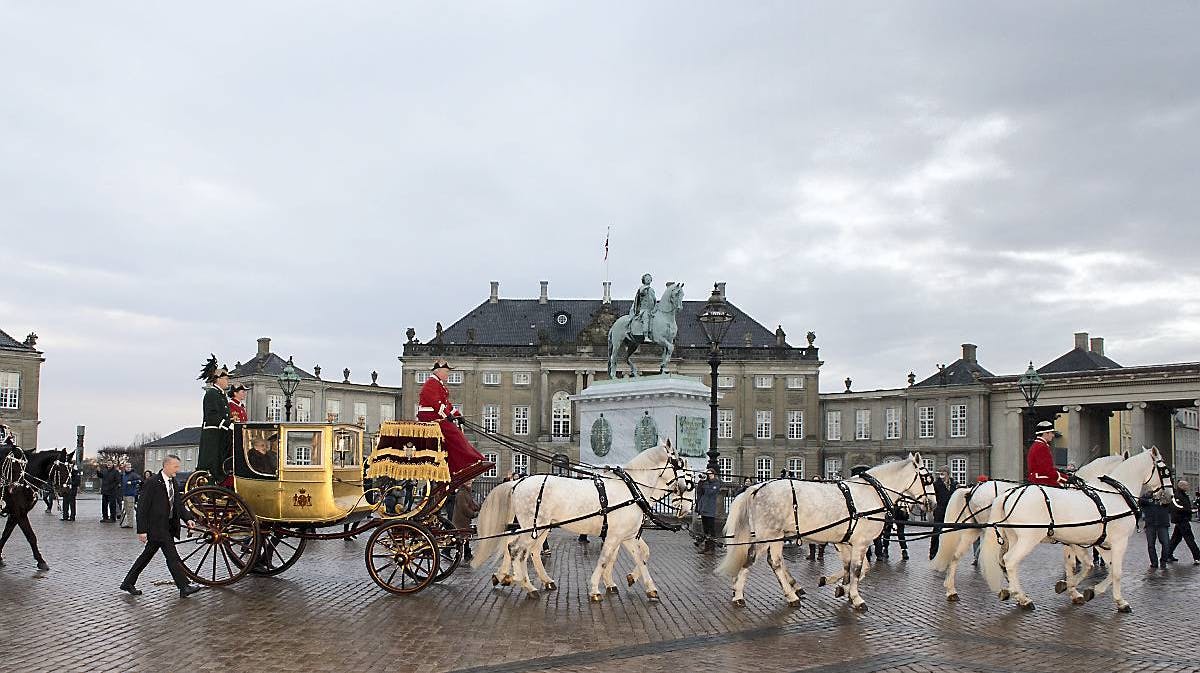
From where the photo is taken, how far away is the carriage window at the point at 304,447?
12656 mm

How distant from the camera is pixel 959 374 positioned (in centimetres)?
7175

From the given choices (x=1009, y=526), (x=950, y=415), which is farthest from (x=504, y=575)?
(x=950, y=415)

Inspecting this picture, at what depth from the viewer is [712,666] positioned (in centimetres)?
877

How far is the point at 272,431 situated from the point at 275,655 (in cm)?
452

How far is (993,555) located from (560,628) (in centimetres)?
544

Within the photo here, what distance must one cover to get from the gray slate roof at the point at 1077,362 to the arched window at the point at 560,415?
32102mm

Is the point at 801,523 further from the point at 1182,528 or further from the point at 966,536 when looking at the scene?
the point at 1182,528

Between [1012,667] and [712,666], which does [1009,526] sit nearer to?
[1012,667]

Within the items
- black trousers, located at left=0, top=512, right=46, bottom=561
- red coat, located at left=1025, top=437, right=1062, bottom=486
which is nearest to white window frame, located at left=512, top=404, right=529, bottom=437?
black trousers, located at left=0, top=512, right=46, bottom=561

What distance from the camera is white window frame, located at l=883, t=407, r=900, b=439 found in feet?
237

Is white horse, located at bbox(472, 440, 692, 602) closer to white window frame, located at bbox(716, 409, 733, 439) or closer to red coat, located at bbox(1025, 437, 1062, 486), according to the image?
red coat, located at bbox(1025, 437, 1062, 486)

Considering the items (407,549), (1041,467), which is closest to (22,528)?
(407,549)

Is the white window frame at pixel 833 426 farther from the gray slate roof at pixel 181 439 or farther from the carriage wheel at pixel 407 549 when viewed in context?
the carriage wheel at pixel 407 549

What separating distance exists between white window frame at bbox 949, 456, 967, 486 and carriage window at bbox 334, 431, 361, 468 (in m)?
60.4
